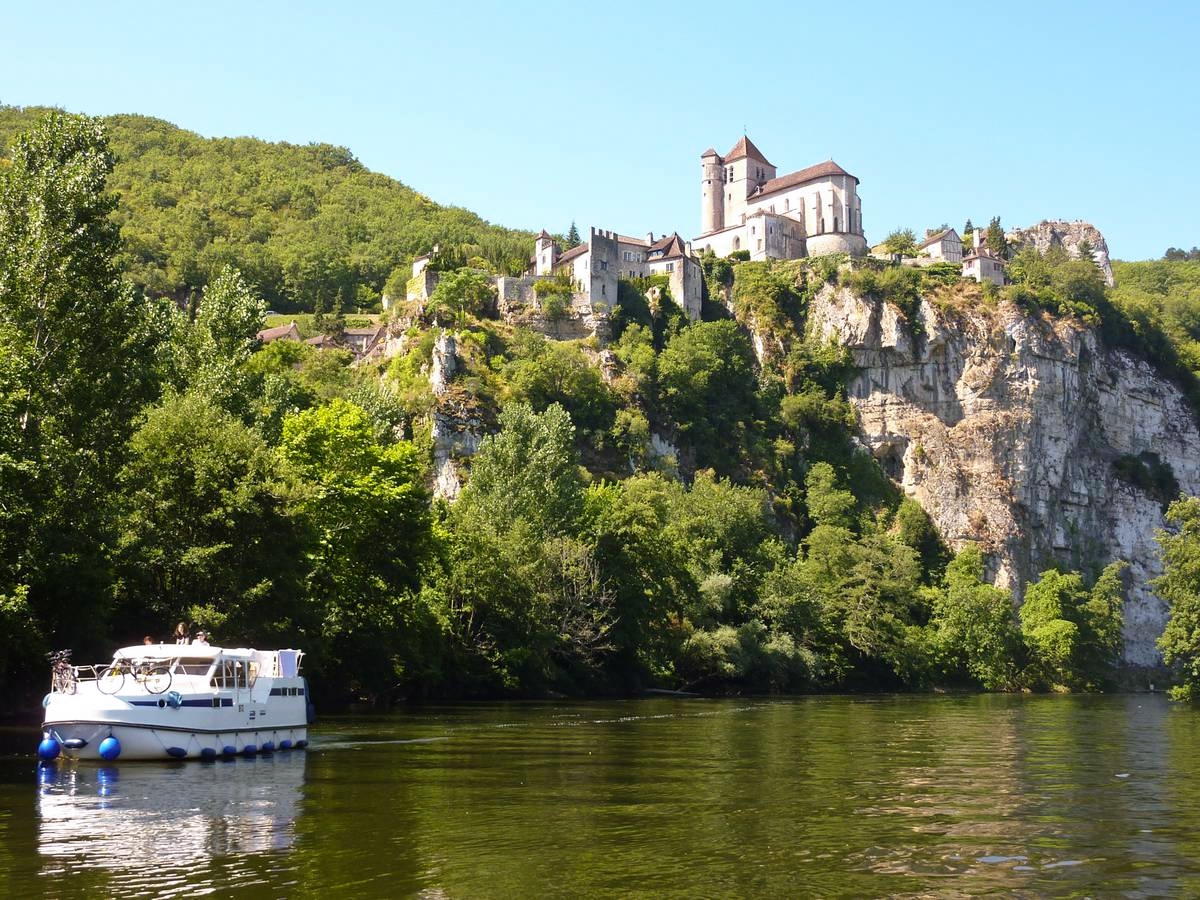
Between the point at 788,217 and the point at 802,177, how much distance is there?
5.76 meters

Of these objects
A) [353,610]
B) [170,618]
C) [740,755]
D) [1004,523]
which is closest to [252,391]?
[353,610]

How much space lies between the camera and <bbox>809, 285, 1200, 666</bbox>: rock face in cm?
11656

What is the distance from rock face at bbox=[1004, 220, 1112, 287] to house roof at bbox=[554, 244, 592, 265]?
72.4 metres

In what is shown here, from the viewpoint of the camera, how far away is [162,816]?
62.1 feet

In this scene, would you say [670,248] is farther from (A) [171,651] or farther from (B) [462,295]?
(A) [171,651]

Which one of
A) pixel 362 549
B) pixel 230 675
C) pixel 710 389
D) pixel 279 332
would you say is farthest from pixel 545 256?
pixel 230 675

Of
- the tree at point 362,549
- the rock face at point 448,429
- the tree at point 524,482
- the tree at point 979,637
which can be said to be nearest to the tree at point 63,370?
the tree at point 362,549

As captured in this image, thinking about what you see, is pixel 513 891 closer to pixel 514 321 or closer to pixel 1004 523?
pixel 514 321

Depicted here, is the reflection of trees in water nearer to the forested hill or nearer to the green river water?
the green river water

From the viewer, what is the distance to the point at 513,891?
13.8m

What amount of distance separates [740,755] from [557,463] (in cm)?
3835

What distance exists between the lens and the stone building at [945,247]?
135 meters

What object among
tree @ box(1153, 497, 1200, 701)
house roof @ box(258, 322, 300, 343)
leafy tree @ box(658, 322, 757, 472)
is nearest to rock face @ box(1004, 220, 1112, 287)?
leafy tree @ box(658, 322, 757, 472)

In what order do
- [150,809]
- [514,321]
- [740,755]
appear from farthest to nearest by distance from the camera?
A: [514,321]
[740,755]
[150,809]
